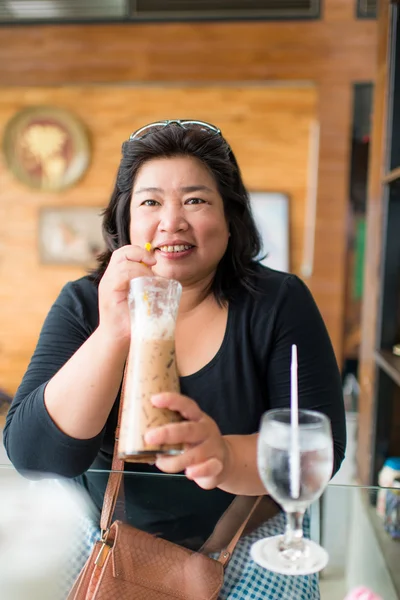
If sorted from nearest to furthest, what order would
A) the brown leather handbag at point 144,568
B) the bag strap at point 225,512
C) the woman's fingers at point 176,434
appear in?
the woman's fingers at point 176,434, the brown leather handbag at point 144,568, the bag strap at point 225,512

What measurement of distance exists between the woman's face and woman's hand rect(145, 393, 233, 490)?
0.37 m

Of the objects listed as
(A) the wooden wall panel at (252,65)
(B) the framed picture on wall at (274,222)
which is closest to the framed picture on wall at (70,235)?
(A) the wooden wall panel at (252,65)

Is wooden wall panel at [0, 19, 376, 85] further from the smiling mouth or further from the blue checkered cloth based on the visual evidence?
the blue checkered cloth

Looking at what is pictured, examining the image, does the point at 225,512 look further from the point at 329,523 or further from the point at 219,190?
the point at 219,190

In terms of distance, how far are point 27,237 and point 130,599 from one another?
3030 millimetres

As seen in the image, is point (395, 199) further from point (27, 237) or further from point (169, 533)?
point (27, 237)

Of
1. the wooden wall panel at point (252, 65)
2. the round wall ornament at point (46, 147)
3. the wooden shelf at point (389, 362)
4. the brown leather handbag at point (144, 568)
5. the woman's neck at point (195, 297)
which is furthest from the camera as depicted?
the round wall ornament at point (46, 147)

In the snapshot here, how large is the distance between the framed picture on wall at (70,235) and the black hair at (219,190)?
2370 millimetres

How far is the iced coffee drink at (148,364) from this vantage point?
668 mm

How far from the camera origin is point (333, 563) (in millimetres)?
823

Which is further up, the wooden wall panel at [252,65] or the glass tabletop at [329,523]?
the wooden wall panel at [252,65]

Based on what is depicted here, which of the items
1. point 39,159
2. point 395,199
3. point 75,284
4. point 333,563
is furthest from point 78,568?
point 39,159

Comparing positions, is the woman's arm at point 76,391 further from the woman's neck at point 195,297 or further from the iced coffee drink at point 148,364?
the woman's neck at point 195,297

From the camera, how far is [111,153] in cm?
349
